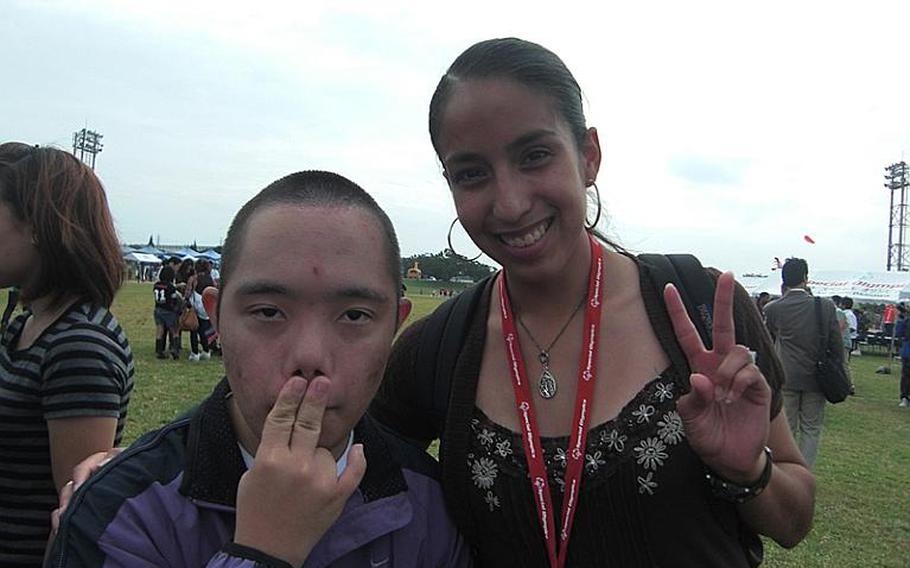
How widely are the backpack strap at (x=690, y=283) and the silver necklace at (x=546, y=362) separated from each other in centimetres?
23

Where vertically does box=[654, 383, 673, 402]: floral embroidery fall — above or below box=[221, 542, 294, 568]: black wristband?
above

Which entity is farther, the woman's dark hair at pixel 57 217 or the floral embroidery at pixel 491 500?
the woman's dark hair at pixel 57 217

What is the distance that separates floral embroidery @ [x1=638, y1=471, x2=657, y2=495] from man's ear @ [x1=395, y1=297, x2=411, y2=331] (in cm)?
72

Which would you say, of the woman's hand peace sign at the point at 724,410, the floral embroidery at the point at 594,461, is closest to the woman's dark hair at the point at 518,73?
the woman's hand peace sign at the point at 724,410

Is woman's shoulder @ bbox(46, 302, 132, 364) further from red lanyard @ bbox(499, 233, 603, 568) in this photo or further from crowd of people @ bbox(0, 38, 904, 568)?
red lanyard @ bbox(499, 233, 603, 568)

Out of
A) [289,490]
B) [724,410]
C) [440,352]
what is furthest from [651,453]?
[289,490]

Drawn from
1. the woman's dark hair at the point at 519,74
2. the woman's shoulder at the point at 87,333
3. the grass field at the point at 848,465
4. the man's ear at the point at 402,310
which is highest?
the woman's dark hair at the point at 519,74

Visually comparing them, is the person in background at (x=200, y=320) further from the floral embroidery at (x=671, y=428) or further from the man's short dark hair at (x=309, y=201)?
the floral embroidery at (x=671, y=428)

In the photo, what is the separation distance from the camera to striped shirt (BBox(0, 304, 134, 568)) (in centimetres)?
222

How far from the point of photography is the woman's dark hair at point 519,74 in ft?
6.20

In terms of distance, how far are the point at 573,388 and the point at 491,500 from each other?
0.39 meters

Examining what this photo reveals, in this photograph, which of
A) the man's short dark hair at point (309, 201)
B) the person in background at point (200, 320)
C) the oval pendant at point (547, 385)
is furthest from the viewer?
the person in background at point (200, 320)

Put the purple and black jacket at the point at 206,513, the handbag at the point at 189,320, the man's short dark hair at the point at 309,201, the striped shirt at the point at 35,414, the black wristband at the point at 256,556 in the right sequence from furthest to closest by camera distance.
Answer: the handbag at the point at 189,320
the striped shirt at the point at 35,414
the man's short dark hair at the point at 309,201
the purple and black jacket at the point at 206,513
the black wristband at the point at 256,556

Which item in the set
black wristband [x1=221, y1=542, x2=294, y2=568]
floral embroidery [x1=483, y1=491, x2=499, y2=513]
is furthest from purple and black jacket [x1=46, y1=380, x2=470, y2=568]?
floral embroidery [x1=483, y1=491, x2=499, y2=513]
